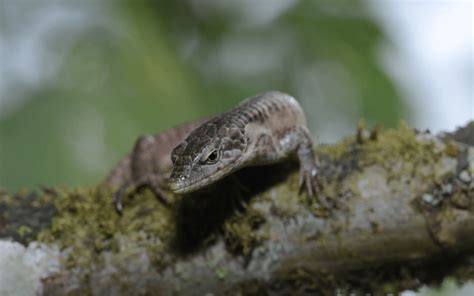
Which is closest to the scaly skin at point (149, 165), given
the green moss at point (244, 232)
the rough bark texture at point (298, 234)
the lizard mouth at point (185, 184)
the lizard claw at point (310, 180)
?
the rough bark texture at point (298, 234)

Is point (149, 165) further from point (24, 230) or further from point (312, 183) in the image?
point (312, 183)

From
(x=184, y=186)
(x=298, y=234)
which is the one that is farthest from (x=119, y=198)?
(x=298, y=234)

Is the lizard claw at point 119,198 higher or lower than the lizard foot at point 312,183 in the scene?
higher

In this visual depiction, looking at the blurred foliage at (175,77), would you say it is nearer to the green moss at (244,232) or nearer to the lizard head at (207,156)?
the lizard head at (207,156)

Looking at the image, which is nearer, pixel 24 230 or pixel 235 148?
pixel 24 230

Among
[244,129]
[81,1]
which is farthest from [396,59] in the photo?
[81,1]

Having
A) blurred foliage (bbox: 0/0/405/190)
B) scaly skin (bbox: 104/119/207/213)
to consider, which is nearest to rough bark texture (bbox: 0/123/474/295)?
scaly skin (bbox: 104/119/207/213)
